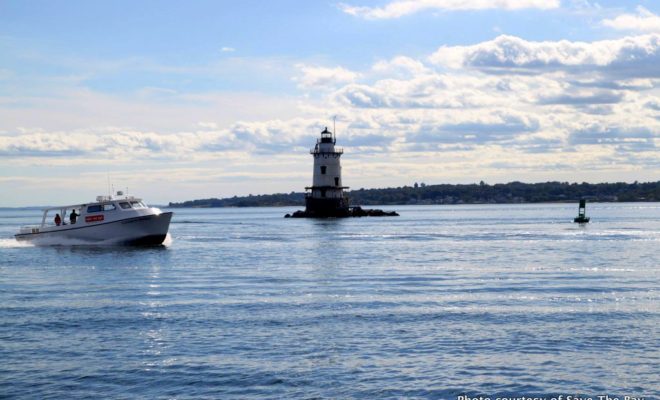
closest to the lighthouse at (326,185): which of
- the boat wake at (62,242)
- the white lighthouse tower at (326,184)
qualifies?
the white lighthouse tower at (326,184)

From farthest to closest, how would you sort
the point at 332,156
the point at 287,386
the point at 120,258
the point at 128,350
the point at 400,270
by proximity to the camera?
1. the point at 332,156
2. the point at 120,258
3. the point at 400,270
4. the point at 128,350
5. the point at 287,386

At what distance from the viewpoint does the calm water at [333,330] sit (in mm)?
16328

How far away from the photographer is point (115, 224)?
54.8 m

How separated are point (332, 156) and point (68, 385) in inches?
3939

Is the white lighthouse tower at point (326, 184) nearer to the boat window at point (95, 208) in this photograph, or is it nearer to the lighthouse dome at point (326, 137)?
the lighthouse dome at point (326, 137)

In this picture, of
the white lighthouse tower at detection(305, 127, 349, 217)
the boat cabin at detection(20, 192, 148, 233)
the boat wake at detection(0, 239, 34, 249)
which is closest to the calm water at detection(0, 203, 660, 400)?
the boat cabin at detection(20, 192, 148, 233)

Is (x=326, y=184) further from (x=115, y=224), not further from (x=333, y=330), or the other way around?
(x=333, y=330)

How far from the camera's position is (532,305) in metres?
25.8

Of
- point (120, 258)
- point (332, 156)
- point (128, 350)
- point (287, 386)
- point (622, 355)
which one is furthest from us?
point (332, 156)

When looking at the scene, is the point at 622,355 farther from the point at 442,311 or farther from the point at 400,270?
the point at 400,270

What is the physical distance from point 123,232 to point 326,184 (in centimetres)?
6388

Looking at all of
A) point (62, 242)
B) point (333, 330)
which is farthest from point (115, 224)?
point (333, 330)

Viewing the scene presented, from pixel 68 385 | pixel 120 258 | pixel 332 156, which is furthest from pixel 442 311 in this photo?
pixel 332 156

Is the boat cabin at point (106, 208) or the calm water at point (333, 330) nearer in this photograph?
the calm water at point (333, 330)
